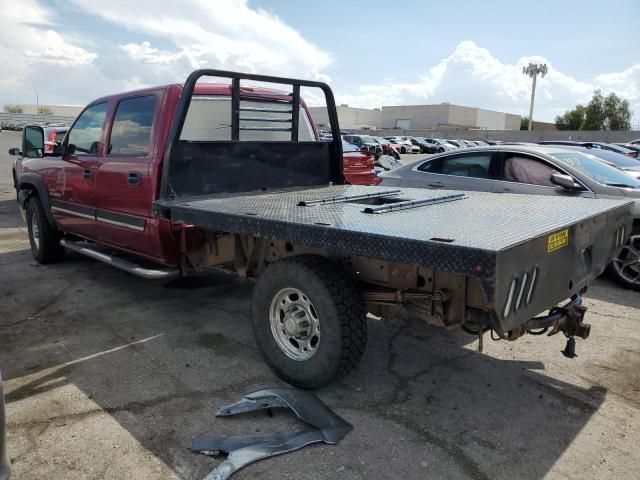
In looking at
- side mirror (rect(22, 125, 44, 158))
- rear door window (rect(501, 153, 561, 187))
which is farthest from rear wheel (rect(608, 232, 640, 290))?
side mirror (rect(22, 125, 44, 158))

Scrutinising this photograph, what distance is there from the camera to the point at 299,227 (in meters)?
2.93

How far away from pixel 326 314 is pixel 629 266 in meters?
4.20

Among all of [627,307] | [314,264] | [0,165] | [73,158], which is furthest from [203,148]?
[0,165]

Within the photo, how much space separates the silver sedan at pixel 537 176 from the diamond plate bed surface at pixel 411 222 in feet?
6.44

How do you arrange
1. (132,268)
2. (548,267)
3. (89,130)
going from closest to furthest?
(548,267) → (132,268) → (89,130)

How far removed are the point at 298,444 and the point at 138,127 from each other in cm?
316

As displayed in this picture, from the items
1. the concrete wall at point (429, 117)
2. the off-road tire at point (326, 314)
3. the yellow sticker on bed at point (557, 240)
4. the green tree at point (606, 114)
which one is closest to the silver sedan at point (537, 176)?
the yellow sticker on bed at point (557, 240)

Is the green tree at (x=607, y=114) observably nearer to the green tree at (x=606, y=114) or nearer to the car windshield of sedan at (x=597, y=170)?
the green tree at (x=606, y=114)

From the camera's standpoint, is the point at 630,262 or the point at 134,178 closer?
the point at 134,178

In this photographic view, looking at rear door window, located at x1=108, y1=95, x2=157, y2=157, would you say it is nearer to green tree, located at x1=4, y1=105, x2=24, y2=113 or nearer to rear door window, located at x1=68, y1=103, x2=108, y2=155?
rear door window, located at x1=68, y1=103, x2=108, y2=155

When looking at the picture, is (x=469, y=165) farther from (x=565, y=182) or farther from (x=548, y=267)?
(x=548, y=267)

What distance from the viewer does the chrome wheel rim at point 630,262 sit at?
564cm

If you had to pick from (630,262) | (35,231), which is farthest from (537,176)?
(35,231)

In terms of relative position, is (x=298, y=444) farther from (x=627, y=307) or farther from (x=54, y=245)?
(x=54, y=245)
